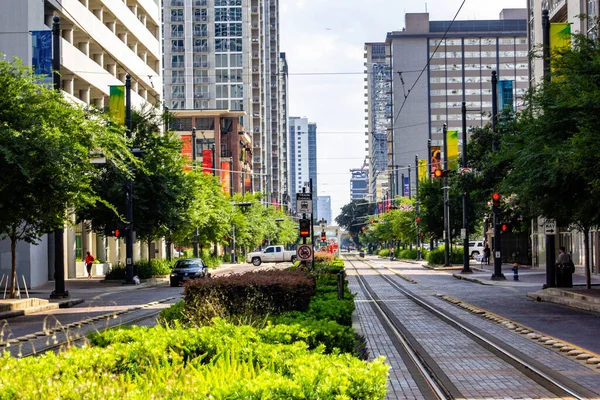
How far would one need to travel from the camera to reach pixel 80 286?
149 feet

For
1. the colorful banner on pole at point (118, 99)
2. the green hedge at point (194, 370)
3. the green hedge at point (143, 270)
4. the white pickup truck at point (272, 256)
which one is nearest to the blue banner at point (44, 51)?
the colorful banner on pole at point (118, 99)

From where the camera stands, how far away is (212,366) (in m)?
7.81

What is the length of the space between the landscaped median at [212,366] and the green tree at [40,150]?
568 inches

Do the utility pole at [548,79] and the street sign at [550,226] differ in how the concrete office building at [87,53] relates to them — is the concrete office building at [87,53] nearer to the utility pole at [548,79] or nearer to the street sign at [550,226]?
the utility pole at [548,79]

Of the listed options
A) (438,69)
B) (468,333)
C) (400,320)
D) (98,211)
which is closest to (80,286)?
(98,211)

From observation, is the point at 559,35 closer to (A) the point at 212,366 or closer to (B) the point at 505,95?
(B) the point at 505,95

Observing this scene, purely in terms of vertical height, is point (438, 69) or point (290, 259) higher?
point (438, 69)

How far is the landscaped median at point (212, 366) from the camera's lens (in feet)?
19.4

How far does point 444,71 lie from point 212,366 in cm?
17038

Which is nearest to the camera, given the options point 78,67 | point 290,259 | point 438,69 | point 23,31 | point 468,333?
point 468,333

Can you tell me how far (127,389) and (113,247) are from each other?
6207cm

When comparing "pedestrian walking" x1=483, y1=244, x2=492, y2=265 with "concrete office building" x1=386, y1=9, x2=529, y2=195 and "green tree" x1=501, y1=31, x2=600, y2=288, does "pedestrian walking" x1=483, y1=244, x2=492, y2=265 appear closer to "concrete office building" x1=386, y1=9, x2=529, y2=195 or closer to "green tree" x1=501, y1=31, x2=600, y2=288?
"green tree" x1=501, y1=31, x2=600, y2=288

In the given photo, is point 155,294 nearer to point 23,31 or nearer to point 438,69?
point 23,31

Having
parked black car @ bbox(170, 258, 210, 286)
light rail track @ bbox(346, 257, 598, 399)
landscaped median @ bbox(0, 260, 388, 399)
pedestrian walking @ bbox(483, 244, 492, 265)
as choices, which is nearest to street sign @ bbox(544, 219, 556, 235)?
light rail track @ bbox(346, 257, 598, 399)
